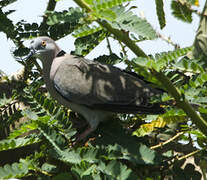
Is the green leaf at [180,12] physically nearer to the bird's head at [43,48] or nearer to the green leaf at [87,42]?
the green leaf at [87,42]

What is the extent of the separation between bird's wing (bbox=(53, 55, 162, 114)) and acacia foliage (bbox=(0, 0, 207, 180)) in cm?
8

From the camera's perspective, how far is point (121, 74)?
2.47 m

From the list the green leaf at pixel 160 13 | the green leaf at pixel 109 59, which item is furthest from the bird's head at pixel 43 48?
the green leaf at pixel 160 13

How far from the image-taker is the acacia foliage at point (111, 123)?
1.60 meters

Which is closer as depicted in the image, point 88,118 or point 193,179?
point 193,179

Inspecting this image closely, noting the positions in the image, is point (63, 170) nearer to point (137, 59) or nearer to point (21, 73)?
point (137, 59)

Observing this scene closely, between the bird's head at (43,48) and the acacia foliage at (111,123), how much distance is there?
0.06 m

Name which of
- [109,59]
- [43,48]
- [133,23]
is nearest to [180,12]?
A: [133,23]

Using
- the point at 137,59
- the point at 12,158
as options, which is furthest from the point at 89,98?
the point at 137,59

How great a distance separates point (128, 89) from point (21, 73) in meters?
0.87

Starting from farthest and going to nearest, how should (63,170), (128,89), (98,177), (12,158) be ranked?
(12,158) → (128,89) → (63,170) → (98,177)

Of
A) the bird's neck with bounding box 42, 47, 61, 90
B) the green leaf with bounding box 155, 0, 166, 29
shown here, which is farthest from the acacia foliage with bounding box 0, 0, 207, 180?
the bird's neck with bounding box 42, 47, 61, 90

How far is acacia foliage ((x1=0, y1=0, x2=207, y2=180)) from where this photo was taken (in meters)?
1.60

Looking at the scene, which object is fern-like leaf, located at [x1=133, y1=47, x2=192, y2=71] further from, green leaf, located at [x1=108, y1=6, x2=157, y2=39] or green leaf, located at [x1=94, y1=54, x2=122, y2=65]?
green leaf, located at [x1=94, y1=54, x2=122, y2=65]
